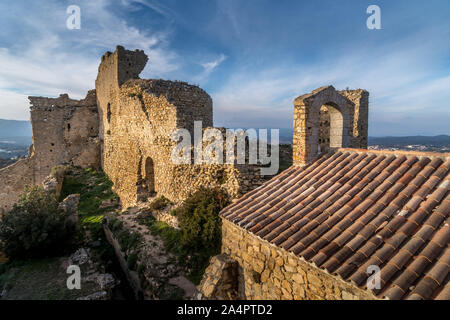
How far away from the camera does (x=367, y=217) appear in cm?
336

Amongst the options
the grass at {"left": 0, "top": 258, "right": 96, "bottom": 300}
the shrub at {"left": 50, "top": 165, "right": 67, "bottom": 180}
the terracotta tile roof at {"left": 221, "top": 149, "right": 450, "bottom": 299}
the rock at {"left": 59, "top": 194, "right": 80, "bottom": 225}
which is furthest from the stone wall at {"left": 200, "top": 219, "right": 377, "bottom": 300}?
the shrub at {"left": 50, "top": 165, "right": 67, "bottom": 180}

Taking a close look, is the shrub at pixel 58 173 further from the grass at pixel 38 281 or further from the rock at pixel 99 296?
the rock at pixel 99 296

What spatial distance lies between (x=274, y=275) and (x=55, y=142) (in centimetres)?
2367

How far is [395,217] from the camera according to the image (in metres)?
3.19

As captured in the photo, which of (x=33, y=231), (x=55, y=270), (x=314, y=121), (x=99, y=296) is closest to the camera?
(x=314, y=121)

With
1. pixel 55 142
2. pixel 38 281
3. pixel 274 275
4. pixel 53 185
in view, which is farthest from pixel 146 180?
pixel 55 142

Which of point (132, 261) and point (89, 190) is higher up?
point (89, 190)

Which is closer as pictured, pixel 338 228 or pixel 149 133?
pixel 338 228

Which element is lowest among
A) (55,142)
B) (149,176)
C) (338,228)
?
→ (149,176)

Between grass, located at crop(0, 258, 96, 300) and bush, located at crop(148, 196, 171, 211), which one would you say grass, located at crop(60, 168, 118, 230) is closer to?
bush, located at crop(148, 196, 171, 211)

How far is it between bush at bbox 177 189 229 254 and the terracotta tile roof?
7.38 ft

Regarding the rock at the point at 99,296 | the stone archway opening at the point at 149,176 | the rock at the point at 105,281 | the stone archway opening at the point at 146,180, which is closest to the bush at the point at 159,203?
the stone archway opening at the point at 146,180

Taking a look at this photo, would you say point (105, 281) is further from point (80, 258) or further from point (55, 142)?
point (55, 142)

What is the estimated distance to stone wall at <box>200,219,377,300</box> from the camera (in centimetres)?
296
